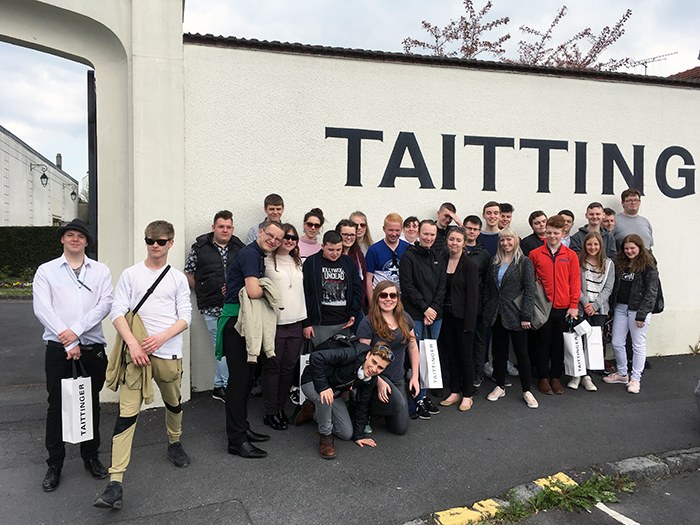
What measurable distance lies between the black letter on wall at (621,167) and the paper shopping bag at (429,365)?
12.7 ft

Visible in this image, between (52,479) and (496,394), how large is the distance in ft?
13.5

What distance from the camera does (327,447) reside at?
388 cm

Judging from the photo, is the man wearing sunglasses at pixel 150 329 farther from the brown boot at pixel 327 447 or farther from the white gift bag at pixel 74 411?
the brown boot at pixel 327 447

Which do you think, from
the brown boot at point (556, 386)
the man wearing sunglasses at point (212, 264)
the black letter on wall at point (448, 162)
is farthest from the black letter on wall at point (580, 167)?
the man wearing sunglasses at point (212, 264)

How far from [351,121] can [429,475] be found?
13.1 feet

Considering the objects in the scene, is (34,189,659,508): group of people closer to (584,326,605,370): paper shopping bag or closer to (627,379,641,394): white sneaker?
(627,379,641,394): white sneaker

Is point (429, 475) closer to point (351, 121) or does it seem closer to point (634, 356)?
point (634, 356)

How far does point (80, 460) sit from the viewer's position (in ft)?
12.5

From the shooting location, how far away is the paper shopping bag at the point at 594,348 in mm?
5402

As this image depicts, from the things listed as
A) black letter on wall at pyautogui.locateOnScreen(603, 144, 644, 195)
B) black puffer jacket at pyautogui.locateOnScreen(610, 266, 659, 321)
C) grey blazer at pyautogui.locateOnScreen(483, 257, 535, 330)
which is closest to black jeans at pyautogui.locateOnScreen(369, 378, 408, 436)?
grey blazer at pyautogui.locateOnScreen(483, 257, 535, 330)

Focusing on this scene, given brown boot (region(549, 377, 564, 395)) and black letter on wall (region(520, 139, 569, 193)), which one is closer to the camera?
brown boot (region(549, 377, 564, 395))

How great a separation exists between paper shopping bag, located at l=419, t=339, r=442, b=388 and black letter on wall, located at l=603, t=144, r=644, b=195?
386cm

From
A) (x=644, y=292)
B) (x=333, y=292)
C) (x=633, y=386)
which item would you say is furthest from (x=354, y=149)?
(x=633, y=386)

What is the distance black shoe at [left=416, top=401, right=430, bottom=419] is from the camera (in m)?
4.70
